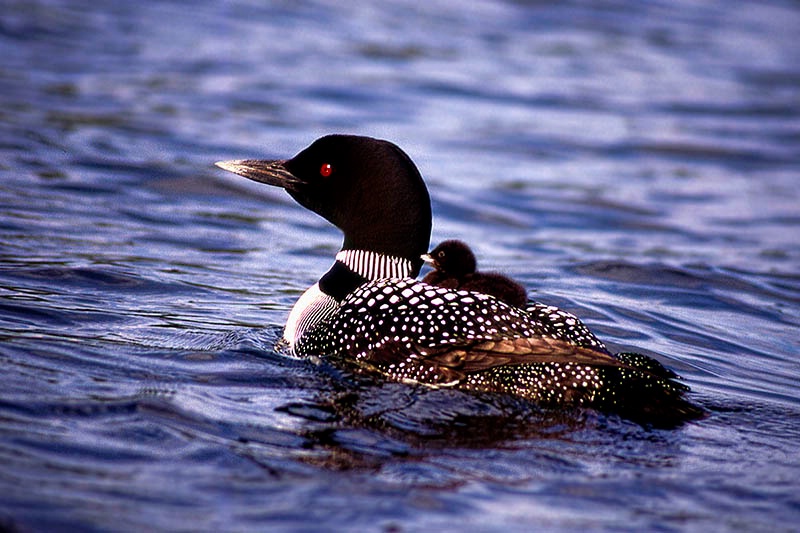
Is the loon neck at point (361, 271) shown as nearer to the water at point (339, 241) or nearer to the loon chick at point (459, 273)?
the loon chick at point (459, 273)

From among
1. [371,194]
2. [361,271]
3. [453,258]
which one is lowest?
[361,271]

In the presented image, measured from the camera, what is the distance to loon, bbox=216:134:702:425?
4.04m

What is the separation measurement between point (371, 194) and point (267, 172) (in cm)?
58

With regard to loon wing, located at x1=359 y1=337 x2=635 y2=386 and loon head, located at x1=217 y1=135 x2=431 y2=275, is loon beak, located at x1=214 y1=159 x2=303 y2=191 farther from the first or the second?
loon wing, located at x1=359 y1=337 x2=635 y2=386

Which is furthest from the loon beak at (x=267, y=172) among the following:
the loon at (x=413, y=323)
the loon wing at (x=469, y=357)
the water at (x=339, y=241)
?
the loon wing at (x=469, y=357)

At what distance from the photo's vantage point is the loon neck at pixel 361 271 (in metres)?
4.81

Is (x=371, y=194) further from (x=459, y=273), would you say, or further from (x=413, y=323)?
(x=413, y=323)

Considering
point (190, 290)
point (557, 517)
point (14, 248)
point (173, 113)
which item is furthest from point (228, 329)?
point (173, 113)

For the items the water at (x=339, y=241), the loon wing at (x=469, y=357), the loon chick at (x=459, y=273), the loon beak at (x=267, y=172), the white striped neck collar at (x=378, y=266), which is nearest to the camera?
the water at (x=339, y=241)

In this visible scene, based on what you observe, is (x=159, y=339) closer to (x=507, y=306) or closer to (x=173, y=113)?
(x=507, y=306)

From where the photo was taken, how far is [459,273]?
4.82 meters

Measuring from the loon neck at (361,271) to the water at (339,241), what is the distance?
442 mm

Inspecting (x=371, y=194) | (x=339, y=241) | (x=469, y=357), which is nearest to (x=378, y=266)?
(x=371, y=194)

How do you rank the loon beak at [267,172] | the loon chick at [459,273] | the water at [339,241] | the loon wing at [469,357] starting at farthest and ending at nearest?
the loon beak at [267,172], the loon chick at [459,273], the loon wing at [469,357], the water at [339,241]
